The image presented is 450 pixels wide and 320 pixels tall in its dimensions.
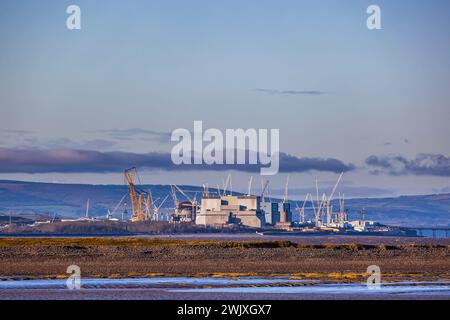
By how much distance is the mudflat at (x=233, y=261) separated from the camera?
228ft

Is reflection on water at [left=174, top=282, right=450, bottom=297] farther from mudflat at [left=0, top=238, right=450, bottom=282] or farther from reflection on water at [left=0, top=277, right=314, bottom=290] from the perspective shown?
mudflat at [left=0, top=238, right=450, bottom=282]

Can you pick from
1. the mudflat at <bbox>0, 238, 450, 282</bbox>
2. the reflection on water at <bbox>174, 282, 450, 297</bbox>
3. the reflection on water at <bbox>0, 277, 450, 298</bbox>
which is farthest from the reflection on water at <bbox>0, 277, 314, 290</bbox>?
the mudflat at <bbox>0, 238, 450, 282</bbox>

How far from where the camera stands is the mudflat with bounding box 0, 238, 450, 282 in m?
69.6

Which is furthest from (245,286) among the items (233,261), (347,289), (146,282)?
(233,261)

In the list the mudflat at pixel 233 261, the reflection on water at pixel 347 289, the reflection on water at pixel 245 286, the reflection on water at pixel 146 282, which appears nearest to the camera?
the reflection on water at pixel 347 289

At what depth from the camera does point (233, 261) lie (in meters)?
85.6

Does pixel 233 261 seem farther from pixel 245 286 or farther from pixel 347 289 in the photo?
pixel 347 289

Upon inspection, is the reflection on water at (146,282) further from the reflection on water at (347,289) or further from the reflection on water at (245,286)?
the reflection on water at (347,289)

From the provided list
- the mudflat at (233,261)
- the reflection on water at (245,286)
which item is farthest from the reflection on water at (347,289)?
the mudflat at (233,261)

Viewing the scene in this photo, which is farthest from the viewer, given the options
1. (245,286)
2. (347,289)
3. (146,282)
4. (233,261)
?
(233,261)

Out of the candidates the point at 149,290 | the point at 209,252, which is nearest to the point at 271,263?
the point at 209,252

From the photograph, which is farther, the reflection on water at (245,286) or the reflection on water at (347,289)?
the reflection on water at (245,286)
